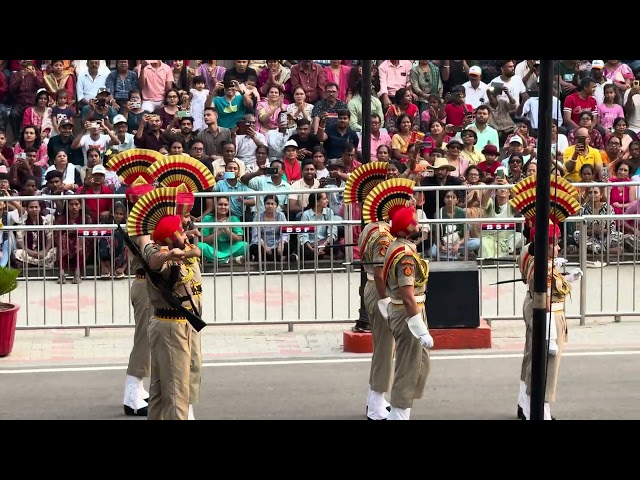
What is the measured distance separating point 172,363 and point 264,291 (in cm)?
485

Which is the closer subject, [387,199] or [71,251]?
[387,199]

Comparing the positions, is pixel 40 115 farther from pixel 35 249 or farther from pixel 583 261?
pixel 583 261

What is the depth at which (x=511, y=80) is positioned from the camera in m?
21.3

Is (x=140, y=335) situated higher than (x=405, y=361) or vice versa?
(x=140, y=335)

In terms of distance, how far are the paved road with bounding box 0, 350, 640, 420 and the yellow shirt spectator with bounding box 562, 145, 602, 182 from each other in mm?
5096

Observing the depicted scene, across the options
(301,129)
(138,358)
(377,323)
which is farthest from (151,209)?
(301,129)

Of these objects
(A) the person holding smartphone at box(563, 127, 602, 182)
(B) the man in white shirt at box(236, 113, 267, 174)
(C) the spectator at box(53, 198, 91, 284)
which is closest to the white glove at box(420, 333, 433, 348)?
(C) the spectator at box(53, 198, 91, 284)

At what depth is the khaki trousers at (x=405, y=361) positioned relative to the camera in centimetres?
1173

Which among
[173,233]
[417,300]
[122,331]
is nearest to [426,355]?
[417,300]

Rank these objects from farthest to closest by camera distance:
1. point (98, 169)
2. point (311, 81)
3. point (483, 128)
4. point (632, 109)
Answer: point (632, 109)
point (311, 81)
point (483, 128)
point (98, 169)

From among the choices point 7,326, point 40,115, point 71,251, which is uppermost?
point 40,115

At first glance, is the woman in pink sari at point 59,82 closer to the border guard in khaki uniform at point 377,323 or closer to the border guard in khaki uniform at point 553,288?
the border guard in khaki uniform at point 377,323

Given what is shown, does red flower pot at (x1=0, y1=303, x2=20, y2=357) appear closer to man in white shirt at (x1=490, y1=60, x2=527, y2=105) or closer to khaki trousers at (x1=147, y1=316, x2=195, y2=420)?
khaki trousers at (x1=147, y1=316, x2=195, y2=420)

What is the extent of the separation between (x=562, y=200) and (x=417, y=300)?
1.36 meters
